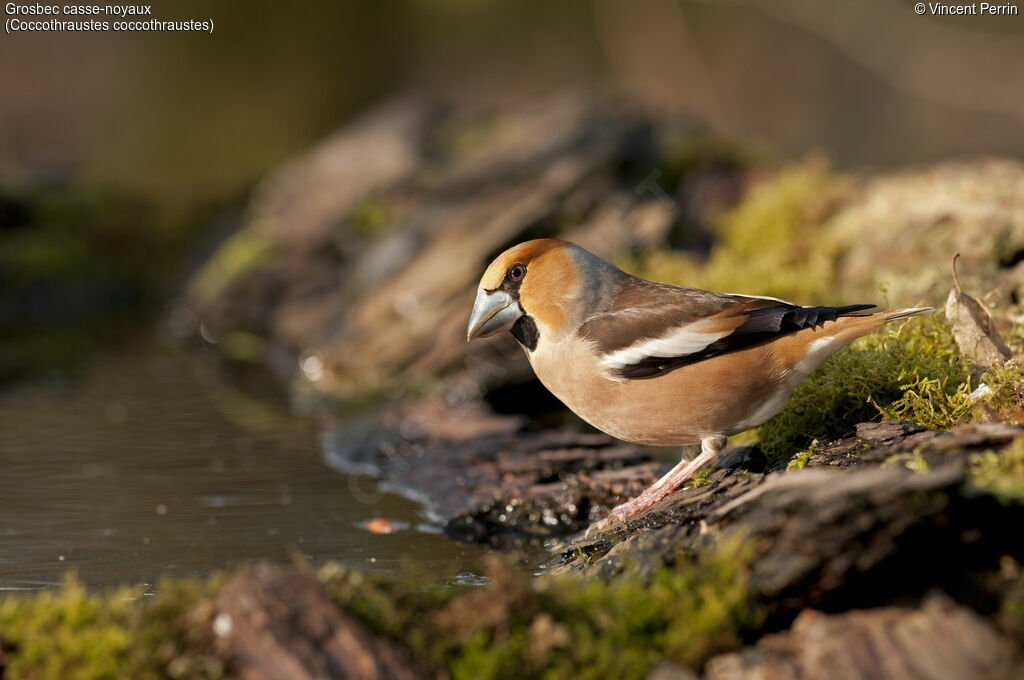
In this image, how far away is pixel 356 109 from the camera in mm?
23328

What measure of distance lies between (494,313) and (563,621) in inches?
93.7

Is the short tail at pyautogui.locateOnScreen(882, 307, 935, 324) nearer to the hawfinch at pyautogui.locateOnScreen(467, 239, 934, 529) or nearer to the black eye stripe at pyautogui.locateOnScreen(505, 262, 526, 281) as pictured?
the hawfinch at pyautogui.locateOnScreen(467, 239, 934, 529)

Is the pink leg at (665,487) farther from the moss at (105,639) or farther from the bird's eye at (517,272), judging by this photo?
the moss at (105,639)

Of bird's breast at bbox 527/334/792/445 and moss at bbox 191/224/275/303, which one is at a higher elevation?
moss at bbox 191/224/275/303

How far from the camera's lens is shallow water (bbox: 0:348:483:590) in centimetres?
586

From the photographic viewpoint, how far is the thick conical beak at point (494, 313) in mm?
5773

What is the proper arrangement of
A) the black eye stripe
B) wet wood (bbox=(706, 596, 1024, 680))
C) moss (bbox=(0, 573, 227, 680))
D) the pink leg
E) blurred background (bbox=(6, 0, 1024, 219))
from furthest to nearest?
blurred background (bbox=(6, 0, 1024, 219)), the black eye stripe, the pink leg, moss (bbox=(0, 573, 227, 680)), wet wood (bbox=(706, 596, 1024, 680))

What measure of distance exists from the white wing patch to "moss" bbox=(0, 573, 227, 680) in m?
2.38

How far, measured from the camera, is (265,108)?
21.9m

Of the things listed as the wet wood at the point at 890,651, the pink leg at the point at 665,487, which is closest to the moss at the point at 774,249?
the pink leg at the point at 665,487

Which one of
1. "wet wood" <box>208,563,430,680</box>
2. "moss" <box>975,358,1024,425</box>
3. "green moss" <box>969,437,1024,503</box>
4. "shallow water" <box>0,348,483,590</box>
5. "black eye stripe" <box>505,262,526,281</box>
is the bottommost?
"shallow water" <box>0,348,483,590</box>

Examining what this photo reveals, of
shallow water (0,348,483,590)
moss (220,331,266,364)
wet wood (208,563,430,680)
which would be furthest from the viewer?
moss (220,331,266,364)

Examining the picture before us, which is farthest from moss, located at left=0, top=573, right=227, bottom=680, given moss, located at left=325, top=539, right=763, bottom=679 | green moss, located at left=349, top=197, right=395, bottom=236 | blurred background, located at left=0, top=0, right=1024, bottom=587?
green moss, located at left=349, top=197, right=395, bottom=236

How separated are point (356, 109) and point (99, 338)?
35.7 feet
